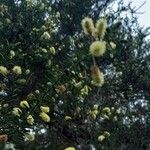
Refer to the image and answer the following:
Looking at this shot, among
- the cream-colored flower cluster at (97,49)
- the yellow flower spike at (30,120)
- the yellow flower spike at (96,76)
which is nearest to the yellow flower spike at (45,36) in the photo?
the yellow flower spike at (30,120)

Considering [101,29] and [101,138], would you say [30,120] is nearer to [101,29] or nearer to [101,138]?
[101,138]

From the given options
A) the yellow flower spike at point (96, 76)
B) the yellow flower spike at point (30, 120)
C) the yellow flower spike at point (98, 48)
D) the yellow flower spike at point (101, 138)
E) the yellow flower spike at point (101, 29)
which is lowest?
the yellow flower spike at point (96, 76)

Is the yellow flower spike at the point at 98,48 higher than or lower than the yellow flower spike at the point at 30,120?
lower

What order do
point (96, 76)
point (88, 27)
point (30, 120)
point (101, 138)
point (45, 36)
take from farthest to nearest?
point (45, 36), point (101, 138), point (30, 120), point (88, 27), point (96, 76)

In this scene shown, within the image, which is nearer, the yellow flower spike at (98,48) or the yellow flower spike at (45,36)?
the yellow flower spike at (98,48)

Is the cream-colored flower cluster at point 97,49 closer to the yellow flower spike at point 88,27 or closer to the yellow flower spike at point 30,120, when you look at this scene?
the yellow flower spike at point 88,27

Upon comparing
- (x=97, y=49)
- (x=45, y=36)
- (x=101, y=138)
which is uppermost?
(x=45, y=36)

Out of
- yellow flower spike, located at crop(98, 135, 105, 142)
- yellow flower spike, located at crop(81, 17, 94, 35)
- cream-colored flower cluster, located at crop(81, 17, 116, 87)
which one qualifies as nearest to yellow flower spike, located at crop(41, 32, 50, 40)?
yellow flower spike, located at crop(98, 135, 105, 142)

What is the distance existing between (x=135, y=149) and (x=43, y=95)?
2643mm

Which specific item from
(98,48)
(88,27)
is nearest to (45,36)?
A: (88,27)

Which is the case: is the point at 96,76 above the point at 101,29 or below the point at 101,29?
below

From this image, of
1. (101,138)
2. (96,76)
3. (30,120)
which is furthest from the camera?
(101,138)

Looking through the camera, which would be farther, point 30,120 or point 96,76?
point 30,120

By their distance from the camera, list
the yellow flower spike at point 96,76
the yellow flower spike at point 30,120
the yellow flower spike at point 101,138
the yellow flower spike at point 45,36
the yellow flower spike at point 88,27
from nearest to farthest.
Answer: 1. the yellow flower spike at point 96,76
2. the yellow flower spike at point 88,27
3. the yellow flower spike at point 30,120
4. the yellow flower spike at point 101,138
5. the yellow flower spike at point 45,36
